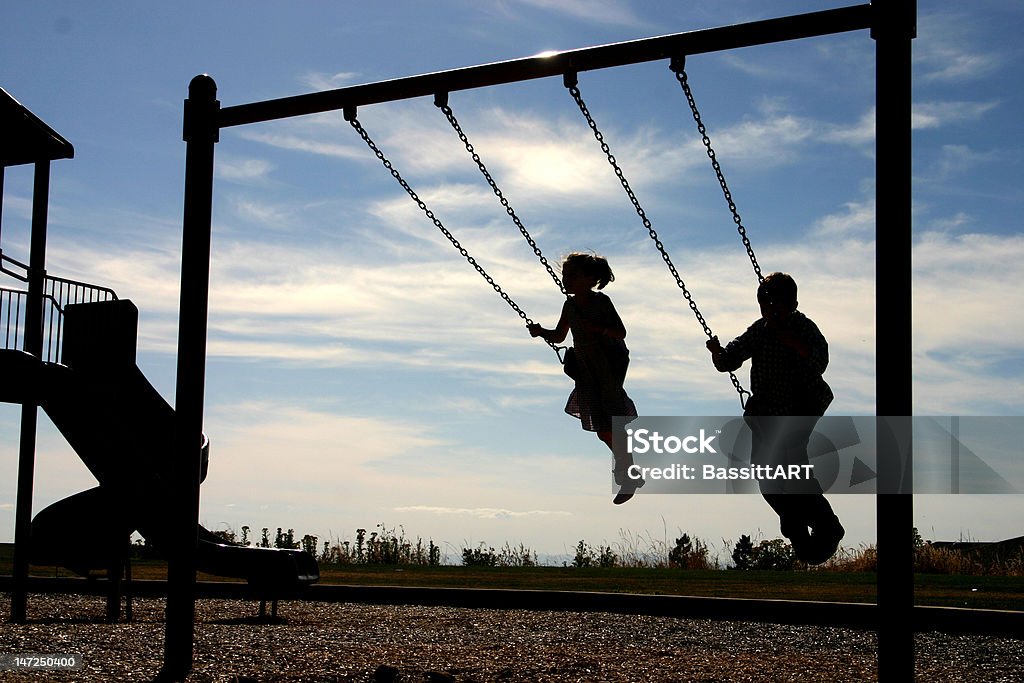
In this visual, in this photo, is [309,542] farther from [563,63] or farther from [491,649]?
[563,63]

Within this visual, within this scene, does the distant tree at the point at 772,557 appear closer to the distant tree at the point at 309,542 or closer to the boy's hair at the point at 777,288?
the distant tree at the point at 309,542

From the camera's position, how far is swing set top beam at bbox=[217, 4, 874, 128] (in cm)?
607

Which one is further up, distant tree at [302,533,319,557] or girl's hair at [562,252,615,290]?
girl's hair at [562,252,615,290]

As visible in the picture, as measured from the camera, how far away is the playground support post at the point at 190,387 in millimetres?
6973

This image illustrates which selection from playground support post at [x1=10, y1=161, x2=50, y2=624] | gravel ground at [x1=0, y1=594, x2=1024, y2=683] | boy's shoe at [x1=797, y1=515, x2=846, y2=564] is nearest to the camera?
boy's shoe at [x1=797, y1=515, x2=846, y2=564]

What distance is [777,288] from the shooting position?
625 centimetres

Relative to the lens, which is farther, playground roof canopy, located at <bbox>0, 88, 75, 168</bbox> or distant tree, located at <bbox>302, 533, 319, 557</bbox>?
distant tree, located at <bbox>302, 533, 319, 557</bbox>

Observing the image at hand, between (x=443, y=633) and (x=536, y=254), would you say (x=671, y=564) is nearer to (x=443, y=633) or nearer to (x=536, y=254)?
(x=443, y=633)

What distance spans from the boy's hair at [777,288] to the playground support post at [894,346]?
2.29ft

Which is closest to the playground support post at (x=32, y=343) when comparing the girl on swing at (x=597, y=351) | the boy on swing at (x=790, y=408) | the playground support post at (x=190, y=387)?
the playground support post at (x=190, y=387)

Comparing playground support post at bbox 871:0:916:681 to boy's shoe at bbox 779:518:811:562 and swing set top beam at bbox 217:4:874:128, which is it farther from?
boy's shoe at bbox 779:518:811:562

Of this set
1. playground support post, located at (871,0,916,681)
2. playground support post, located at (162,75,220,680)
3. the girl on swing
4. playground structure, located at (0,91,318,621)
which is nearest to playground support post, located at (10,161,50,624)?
playground structure, located at (0,91,318,621)

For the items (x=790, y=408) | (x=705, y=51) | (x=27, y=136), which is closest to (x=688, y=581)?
(x=790, y=408)

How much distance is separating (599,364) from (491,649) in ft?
7.75
